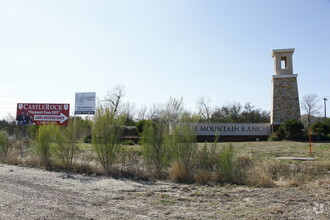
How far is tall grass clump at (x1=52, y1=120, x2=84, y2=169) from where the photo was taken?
37.6 feet

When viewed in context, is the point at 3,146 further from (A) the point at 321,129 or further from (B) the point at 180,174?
(A) the point at 321,129

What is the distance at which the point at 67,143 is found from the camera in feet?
37.8

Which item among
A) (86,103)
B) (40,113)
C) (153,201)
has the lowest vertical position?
(153,201)

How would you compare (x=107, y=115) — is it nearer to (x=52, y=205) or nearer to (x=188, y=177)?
(x=188, y=177)

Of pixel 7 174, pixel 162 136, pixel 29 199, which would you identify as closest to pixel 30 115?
pixel 7 174

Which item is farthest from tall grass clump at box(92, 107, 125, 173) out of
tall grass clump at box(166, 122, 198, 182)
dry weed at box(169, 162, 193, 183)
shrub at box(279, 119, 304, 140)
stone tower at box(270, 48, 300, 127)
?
stone tower at box(270, 48, 300, 127)

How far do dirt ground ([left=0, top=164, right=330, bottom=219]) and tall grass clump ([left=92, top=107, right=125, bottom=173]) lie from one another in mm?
1637

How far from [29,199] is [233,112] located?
141 ft

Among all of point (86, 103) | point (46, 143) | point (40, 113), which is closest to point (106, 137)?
point (46, 143)

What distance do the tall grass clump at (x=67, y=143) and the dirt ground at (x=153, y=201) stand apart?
2857 millimetres

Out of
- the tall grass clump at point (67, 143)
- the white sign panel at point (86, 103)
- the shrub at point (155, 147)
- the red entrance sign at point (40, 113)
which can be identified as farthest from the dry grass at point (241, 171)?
the red entrance sign at point (40, 113)

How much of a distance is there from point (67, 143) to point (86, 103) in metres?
5.81

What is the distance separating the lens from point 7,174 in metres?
9.95

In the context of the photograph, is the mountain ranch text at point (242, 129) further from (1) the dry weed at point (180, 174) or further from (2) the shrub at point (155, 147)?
(1) the dry weed at point (180, 174)
